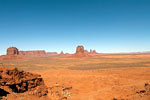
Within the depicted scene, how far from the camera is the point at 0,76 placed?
347 inches

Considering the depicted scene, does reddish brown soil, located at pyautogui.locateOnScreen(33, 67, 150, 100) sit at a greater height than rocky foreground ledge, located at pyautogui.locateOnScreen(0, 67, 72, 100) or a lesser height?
lesser

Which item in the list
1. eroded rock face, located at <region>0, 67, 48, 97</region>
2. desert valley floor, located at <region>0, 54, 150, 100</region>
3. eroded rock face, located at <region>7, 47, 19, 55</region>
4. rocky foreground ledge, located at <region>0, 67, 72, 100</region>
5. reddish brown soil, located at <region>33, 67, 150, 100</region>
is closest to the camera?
rocky foreground ledge, located at <region>0, 67, 72, 100</region>

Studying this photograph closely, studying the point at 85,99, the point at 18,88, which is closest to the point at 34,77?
the point at 18,88

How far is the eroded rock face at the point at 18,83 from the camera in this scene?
8929mm

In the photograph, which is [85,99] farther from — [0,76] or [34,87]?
[0,76]

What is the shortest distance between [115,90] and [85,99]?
4128mm

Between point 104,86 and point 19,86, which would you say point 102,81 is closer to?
point 104,86

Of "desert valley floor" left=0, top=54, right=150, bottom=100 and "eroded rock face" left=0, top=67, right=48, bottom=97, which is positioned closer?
"eroded rock face" left=0, top=67, right=48, bottom=97

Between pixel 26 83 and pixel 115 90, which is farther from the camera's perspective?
pixel 115 90

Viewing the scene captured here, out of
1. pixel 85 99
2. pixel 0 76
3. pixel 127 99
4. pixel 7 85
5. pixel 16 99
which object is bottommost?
pixel 85 99

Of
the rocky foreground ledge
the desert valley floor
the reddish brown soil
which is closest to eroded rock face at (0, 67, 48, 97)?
the rocky foreground ledge

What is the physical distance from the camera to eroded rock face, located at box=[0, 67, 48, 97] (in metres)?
8.93

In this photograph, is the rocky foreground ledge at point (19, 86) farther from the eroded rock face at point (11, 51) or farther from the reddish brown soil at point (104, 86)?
the eroded rock face at point (11, 51)

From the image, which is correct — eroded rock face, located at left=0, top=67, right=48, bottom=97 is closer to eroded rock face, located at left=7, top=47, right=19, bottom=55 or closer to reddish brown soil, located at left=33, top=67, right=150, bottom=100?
reddish brown soil, located at left=33, top=67, right=150, bottom=100
